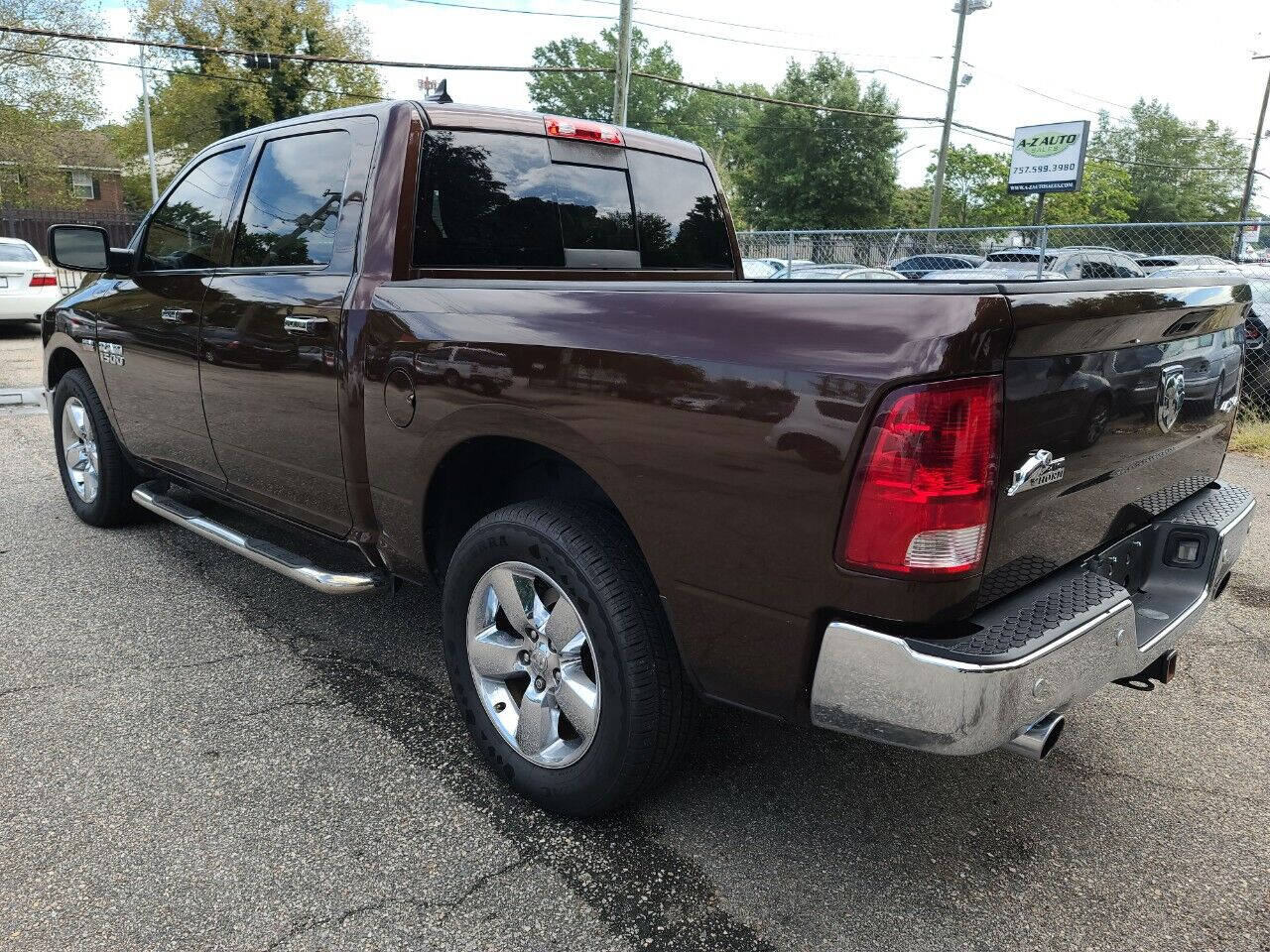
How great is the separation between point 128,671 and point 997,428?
3.06m

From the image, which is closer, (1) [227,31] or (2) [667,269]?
(2) [667,269]

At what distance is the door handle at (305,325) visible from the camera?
9.76ft

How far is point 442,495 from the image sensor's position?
9.31 ft

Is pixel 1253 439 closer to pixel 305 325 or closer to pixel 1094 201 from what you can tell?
pixel 305 325

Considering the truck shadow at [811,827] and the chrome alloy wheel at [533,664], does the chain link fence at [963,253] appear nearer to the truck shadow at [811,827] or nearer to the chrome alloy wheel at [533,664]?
the truck shadow at [811,827]

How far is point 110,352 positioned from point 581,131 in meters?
2.51

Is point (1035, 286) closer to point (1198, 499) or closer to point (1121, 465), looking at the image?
point (1121, 465)

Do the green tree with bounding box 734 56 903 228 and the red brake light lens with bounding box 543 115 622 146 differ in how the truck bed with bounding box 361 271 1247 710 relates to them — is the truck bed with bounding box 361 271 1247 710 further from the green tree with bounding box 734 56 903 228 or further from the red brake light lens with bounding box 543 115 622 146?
the green tree with bounding box 734 56 903 228

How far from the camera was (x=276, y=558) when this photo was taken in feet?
10.8

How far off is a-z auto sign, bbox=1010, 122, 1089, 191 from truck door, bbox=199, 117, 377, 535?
2469 cm

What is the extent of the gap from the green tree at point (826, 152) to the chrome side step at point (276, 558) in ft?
136

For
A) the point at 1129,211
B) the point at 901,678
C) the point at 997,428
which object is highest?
the point at 1129,211

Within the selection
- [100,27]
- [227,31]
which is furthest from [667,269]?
[227,31]

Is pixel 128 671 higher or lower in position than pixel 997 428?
lower
